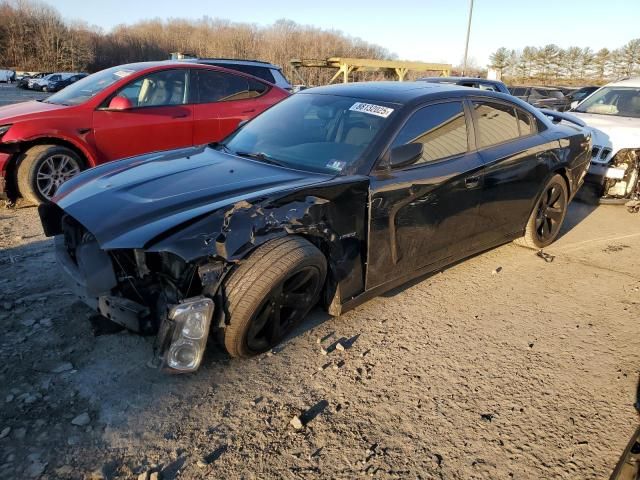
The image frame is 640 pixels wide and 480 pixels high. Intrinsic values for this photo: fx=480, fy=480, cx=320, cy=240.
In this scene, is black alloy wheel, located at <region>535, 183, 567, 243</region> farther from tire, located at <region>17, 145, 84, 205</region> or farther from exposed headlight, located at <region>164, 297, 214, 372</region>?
tire, located at <region>17, 145, 84, 205</region>

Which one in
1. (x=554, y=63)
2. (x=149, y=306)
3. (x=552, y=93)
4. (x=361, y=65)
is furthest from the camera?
(x=554, y=63)

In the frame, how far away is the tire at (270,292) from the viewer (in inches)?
100

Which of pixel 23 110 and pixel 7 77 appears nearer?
pixel 23 110

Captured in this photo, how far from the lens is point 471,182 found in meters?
3.70

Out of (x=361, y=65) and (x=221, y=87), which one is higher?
(x=361, y=65)

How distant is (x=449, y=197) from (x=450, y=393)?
1.48m

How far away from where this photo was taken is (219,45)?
6812cm

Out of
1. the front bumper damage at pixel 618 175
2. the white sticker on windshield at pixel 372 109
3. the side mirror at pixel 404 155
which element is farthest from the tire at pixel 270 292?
the front bumper damage at pixel 618 175

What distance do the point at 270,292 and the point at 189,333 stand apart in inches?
18.7

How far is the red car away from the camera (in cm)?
530

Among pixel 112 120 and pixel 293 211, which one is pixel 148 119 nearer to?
pixel 112 120

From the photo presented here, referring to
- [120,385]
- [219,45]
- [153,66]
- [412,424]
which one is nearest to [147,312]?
[120,385]

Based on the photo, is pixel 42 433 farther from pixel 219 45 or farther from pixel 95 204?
pixel 219 45

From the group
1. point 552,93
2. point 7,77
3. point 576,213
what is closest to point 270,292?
point 576,213
